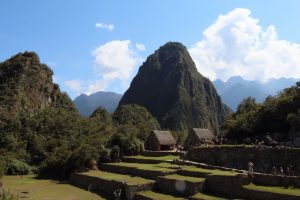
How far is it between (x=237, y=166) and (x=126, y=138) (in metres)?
12.8

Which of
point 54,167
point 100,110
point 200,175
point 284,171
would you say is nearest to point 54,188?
point 54,167

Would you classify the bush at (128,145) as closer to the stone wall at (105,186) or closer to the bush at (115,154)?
the bush at (115,154)

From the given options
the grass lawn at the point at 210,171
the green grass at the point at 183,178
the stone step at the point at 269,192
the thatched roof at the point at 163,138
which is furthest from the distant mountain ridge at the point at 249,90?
the stone step at the point at 269,192

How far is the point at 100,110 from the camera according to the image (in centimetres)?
6575

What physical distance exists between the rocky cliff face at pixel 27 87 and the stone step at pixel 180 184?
36.7 metres

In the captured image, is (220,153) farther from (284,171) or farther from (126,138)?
(126,138)

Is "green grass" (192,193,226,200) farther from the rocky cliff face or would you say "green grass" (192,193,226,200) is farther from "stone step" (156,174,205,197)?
the rocky cliff face

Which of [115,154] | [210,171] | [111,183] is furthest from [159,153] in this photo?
[210,171]

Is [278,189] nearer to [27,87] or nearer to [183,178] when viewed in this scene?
[183,178]

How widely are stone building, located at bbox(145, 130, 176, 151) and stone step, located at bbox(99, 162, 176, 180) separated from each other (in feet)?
16.5

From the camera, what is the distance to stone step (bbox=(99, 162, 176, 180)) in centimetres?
2447

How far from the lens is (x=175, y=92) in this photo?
381 ft

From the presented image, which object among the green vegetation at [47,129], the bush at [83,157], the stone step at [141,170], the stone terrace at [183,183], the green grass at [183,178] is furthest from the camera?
the green vegetation at [47,129]

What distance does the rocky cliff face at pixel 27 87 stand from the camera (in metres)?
58.1
